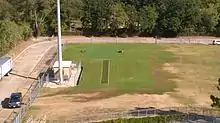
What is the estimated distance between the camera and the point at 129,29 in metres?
97.2

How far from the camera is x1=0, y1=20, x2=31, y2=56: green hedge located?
74.4 metres

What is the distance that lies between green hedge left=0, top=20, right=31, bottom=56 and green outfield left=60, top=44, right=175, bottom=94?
8.72m

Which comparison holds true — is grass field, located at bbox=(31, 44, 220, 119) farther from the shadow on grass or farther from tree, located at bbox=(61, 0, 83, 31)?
tree, located at bbox=(61, 0, 83, 31)

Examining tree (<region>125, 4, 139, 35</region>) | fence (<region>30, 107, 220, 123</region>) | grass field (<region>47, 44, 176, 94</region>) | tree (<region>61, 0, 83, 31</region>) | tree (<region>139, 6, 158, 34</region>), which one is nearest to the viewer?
fence (<region>30, 107, 220, 123</region>)

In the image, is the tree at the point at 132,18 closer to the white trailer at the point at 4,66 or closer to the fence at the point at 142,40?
the fence at the point at 142,40

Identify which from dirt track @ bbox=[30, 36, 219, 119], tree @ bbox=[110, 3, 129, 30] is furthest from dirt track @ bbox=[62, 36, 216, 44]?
dirt track @ bbox=[30, 36, 219, 119]

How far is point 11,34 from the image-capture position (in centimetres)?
7838

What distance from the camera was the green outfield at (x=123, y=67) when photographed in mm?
54031

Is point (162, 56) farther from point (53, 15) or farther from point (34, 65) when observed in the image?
point (53, 15)

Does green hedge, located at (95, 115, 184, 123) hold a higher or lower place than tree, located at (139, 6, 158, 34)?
lower

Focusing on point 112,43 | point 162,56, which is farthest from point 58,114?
point 112,43

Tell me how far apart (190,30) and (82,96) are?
164 ft

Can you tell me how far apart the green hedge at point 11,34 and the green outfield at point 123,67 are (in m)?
8.72

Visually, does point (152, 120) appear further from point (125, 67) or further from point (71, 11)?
point (71, 11)
